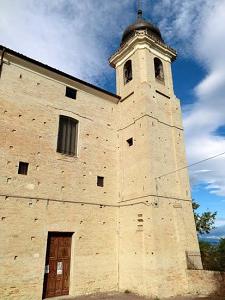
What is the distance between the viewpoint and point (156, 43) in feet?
52.1

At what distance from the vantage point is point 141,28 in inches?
663

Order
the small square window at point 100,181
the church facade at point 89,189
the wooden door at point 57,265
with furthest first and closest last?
the small square window at point 100,181
the wooden door at point 57,265
the church facade at point 89,189

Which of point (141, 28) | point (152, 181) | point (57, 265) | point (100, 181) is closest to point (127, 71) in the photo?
point (141, 28)

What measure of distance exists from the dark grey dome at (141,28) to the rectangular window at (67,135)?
8.07 meters

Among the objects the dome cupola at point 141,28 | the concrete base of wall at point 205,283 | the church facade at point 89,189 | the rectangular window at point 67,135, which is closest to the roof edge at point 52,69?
the church facade at point 89,189

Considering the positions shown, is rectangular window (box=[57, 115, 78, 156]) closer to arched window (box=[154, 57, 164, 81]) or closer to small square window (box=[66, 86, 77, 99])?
small square window (box=[66, 86, 77, 99])

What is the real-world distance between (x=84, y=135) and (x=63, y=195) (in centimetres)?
349

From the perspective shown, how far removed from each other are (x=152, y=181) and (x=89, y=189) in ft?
10.3

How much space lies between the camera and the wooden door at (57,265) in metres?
10.2

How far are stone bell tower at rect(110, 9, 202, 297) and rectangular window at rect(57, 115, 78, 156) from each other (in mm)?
2875

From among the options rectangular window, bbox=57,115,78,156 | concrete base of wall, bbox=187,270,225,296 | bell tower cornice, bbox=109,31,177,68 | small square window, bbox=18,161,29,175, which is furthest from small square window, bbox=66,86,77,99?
concrete base of wall, bbox=187,270,225,296

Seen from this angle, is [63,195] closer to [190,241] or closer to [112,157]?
[112,157]

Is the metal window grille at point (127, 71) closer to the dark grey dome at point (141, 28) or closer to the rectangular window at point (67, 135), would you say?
the dark grey dome at point (141, 28)

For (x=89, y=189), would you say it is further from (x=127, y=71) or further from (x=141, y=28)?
(x=141, y=28)
